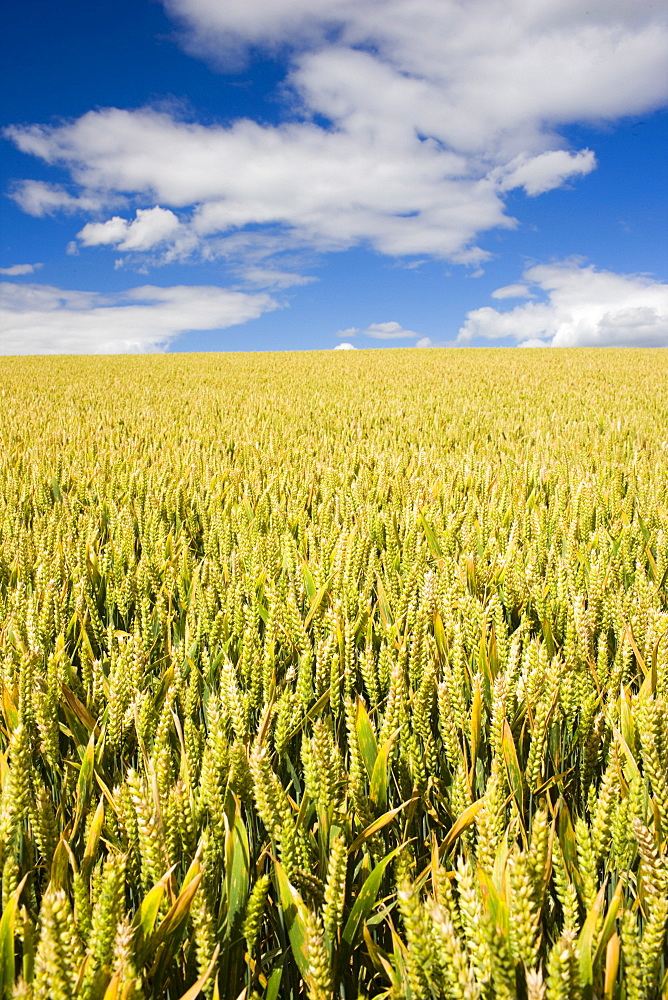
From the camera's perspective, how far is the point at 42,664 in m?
1.26

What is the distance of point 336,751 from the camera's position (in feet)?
2.89

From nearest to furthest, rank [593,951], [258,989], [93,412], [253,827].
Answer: [593,951] → [258,989] → [253,827] → [93,412]

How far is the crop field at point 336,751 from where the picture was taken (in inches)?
24.3

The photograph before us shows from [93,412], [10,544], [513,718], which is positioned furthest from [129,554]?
[93,412]

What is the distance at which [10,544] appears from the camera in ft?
6.74

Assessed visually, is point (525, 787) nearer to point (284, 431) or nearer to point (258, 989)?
point (258, 989)

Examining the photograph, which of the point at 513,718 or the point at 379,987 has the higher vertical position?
the point at 513,718

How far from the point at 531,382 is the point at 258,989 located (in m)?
11.8

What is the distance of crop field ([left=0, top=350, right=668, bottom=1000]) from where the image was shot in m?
0.62

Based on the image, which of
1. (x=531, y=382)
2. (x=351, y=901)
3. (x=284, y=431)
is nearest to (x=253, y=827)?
(x=351, y=901)

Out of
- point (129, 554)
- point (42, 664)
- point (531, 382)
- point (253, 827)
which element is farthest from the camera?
point (531, 382)

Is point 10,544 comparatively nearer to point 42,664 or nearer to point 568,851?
point 42,664

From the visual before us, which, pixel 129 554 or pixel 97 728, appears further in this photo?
pixel 129 554

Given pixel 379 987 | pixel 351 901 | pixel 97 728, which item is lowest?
pixel 379 987
